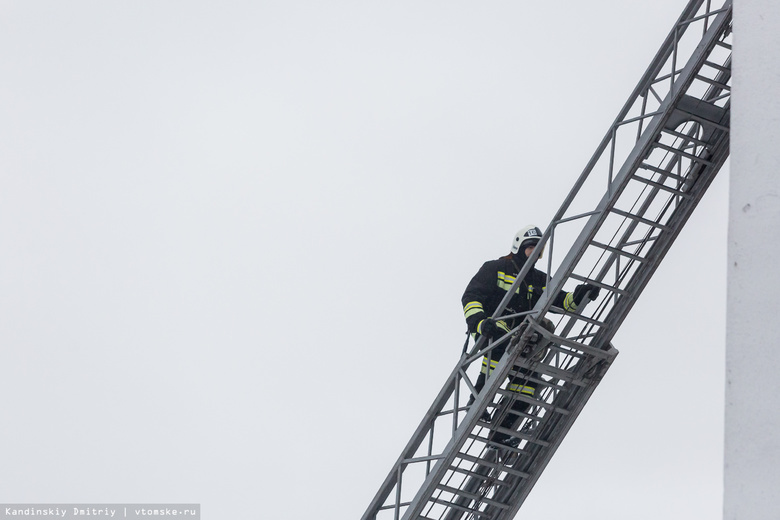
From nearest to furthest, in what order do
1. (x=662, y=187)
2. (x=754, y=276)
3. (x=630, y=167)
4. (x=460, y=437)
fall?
1. (x=754, y=276)
2. (x=630, y=167)
3. (x=662, y=187)
4. (x=460, y=437)

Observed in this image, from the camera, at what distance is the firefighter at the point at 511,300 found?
41.5 ft

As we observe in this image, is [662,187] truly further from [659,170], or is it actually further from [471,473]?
[471,473]

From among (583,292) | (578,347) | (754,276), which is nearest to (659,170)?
(583,292)

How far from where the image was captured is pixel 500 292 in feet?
43.9

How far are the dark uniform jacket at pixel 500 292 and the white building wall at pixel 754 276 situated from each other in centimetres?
650

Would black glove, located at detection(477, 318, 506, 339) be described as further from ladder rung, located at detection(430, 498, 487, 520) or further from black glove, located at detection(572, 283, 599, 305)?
ladder rung, located at detection(430, 498, 487, 520)

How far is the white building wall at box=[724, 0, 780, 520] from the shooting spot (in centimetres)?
576

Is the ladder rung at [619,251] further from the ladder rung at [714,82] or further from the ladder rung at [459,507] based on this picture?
the ladder rung at [459,507]

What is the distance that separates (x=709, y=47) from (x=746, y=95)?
6.20m

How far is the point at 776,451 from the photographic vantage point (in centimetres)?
571

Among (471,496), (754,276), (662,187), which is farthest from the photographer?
(471,496)

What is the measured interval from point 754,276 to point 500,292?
7.37 meters

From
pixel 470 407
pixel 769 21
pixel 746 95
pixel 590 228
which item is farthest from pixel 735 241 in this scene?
pixel 470 407

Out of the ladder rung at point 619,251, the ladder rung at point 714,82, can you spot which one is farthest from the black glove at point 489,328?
the ladder rung at point 714,82
